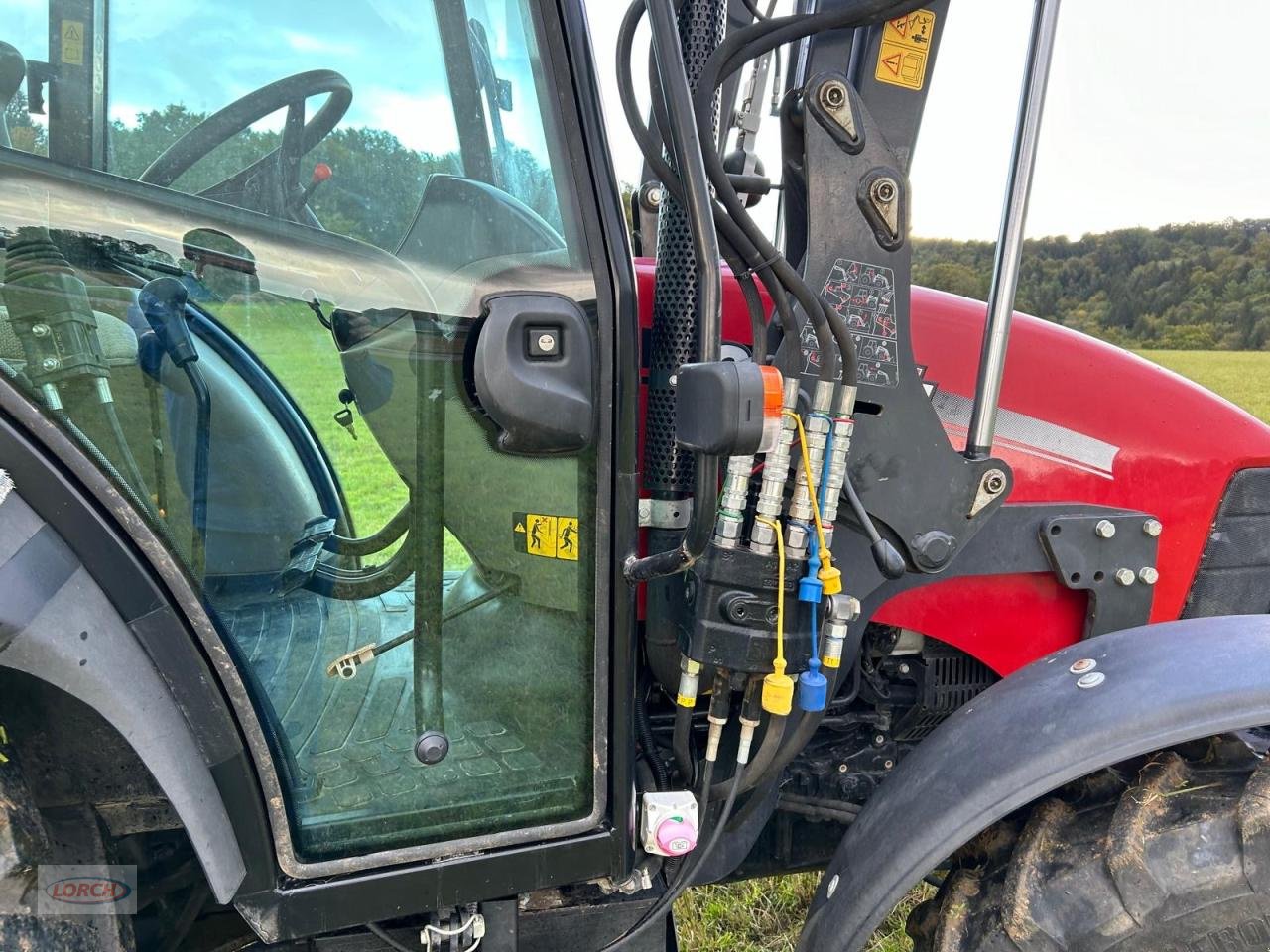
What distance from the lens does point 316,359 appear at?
1.27m

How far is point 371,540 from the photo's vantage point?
135cm

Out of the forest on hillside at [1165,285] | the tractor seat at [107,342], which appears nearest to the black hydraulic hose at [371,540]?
the tractor seat at [107,342]

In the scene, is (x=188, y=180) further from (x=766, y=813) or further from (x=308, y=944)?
(x=766, y=813)

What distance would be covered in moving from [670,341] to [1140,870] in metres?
0.99

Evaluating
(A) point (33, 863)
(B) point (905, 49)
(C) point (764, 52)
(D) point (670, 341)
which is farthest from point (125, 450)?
(B) point (905, 49)

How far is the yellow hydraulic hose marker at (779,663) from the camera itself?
132 centimetres

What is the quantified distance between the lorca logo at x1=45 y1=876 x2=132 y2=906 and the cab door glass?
0.87 feet

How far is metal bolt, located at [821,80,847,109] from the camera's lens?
55.1 inches

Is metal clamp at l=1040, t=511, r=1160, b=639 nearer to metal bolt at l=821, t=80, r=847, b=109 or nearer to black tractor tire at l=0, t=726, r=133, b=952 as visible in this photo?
metal bolt at l=821, t=80, r=847, b=109

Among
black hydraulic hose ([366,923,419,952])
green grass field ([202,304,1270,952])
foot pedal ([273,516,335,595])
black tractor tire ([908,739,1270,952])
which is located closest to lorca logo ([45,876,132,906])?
black hydraulic hose ([366,923,419,952])

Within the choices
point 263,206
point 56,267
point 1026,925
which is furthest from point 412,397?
point 1026,925

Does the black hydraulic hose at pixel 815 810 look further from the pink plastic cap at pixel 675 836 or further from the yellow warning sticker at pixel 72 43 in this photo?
the yellow warning sticker at pixel 72 43

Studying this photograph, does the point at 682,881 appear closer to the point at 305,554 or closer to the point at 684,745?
the point at 684,745

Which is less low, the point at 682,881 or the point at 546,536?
the point at 546,536
